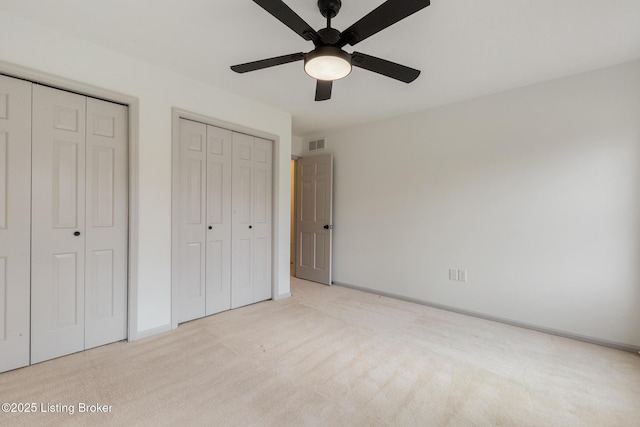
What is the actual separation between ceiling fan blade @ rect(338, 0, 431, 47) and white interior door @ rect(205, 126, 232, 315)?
1952 mm

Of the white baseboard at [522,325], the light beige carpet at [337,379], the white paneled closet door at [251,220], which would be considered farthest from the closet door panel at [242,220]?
the white baseboard at [522,325]

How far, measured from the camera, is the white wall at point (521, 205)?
8.02 ft

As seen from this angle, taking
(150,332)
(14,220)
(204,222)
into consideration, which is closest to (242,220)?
(204,222)

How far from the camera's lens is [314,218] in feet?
15.0

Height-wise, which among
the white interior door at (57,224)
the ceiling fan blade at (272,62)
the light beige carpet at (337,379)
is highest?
the ceiling fan blade at (272,62)

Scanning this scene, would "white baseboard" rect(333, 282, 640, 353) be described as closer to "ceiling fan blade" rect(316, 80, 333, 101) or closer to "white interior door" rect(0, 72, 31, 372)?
"ceiling fan blade" rect(316, 80, 333, 101)

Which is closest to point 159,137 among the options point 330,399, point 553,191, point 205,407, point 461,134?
point 205,407

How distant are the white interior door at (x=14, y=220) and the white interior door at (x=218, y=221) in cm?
136

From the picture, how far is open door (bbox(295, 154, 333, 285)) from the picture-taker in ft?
14.4

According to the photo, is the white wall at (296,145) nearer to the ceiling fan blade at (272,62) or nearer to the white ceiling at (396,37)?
the white ceiling at (396,37)

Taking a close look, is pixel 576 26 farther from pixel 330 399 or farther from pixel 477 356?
pixel 330 399

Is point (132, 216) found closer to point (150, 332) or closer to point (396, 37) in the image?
point (150, 332)

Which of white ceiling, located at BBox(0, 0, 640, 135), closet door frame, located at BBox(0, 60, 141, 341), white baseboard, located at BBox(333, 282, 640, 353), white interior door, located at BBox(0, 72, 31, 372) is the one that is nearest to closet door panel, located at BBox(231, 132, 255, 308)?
white ceiling, located at BBox(0, 0, 640, 135)

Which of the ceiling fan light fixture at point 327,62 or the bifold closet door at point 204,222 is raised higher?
the ceiling fan light fixture at point 327,62
